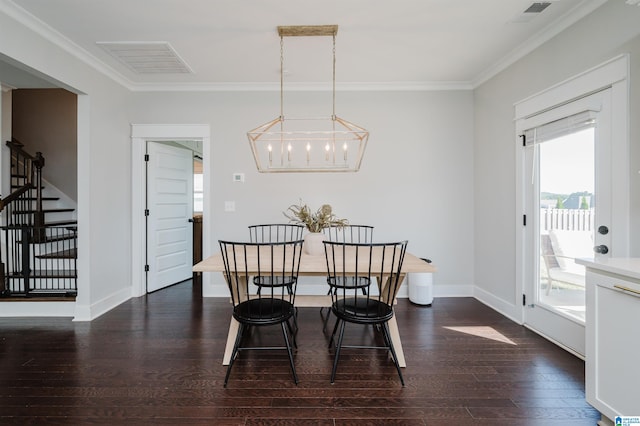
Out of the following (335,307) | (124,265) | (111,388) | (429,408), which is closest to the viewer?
(429,408)

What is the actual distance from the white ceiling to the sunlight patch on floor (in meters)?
2.70

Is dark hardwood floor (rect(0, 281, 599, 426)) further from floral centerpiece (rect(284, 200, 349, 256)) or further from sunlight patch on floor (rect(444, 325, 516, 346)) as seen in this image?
floral centerpiece (rect(284, 200, 349, 256))

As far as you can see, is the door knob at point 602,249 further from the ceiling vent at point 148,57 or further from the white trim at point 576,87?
the ceiling vent at point 148,57

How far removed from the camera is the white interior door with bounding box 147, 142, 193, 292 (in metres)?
3.86

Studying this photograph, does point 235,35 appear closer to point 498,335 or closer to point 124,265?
point 124,265

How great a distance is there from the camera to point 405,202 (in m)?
3.73

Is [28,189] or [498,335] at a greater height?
[28,189]

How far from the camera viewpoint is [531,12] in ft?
7.61

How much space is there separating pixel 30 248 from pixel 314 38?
420 centimetres

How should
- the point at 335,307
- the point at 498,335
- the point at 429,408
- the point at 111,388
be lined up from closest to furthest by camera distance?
the point at 429,408
the point at 111,388
the point at 335,307
the point at 498,335

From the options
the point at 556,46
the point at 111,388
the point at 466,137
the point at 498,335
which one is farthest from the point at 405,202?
the point at 111,388

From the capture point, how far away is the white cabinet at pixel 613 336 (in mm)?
1354

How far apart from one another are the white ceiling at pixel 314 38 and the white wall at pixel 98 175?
18 cm

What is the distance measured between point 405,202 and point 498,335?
5.71 feet
